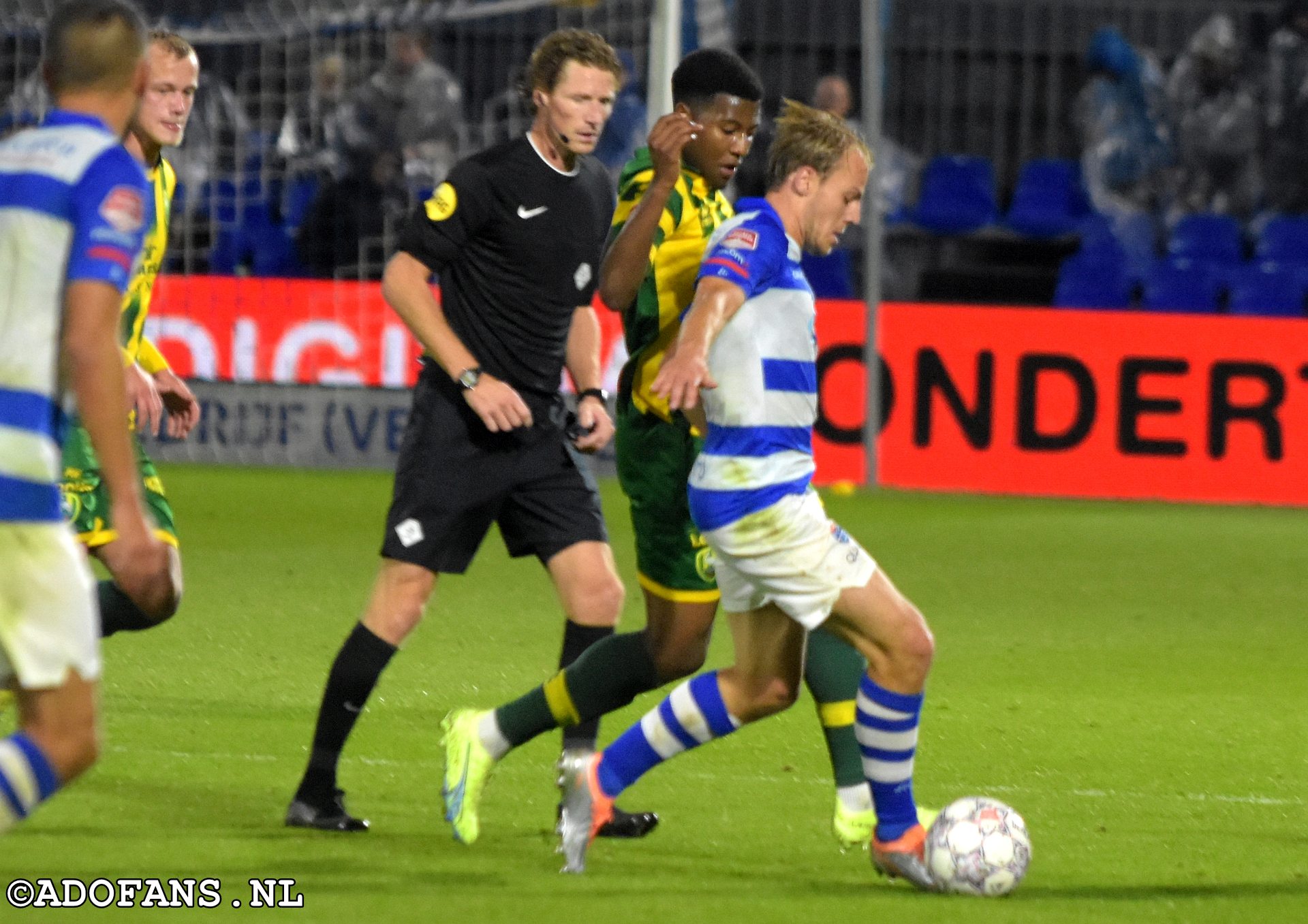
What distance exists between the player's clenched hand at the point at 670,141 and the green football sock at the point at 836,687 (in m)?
1.08

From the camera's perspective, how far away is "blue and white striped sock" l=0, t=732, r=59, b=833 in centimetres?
345

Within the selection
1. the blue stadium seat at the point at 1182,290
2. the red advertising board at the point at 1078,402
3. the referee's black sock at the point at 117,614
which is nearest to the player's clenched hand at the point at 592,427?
the referee's black sock at the point at 117,614

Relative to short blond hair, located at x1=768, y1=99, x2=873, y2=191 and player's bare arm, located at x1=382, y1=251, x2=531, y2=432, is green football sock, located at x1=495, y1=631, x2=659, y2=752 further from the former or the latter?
short blond hair, located at x1=768, y1=99, x2=873, y2=191

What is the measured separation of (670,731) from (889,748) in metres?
0.46

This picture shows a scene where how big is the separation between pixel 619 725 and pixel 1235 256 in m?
9.70

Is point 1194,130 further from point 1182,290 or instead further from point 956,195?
point 956,195

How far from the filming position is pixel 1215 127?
50.0 feet

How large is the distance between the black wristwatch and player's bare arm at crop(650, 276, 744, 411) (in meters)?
0.68

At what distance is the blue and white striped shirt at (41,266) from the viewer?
11.4ft

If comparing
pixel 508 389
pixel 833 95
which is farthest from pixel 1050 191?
pixel 508 389

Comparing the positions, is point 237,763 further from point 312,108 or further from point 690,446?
point 312,108

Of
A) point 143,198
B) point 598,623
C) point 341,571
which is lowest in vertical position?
point 341,571

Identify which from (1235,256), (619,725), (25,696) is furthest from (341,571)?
(1235,256)

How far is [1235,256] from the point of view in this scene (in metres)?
14.9
